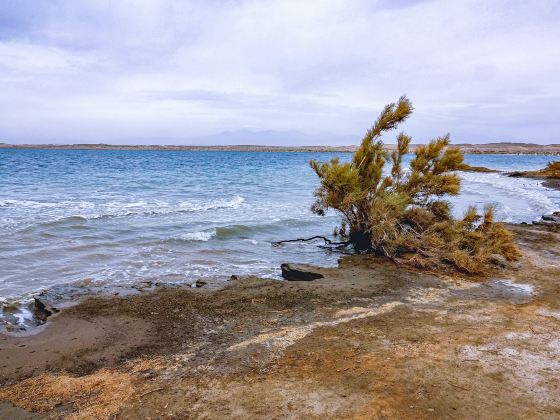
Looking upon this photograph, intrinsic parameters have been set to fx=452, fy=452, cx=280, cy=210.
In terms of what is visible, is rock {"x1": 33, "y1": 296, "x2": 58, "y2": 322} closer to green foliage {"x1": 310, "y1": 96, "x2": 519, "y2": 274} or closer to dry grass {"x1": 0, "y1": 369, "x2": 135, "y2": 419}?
dry grass {"x1": 0, "y1": 369, "x2": 135, "y2": 419}

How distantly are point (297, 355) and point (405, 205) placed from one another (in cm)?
760

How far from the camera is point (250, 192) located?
1154 inches

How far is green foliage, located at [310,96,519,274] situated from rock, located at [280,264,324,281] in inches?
90.3

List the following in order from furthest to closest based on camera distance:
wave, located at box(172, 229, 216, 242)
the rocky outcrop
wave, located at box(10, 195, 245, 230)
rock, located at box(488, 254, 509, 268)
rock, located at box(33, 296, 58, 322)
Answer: wave, located at box(10, 195, 245, 230)
the rocky outcrop
wave, located at box(172, 229, 216, 242)
rock, located at box(488, 254, 509, 268)
rock, located at box(33, 296, 58, 322)

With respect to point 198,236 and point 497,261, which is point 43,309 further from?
point 497,261

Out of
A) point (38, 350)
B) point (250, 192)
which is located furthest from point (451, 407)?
point (250, 192)

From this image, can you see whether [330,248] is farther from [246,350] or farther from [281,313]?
[246,350]

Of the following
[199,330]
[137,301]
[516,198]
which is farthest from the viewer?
[516,198]

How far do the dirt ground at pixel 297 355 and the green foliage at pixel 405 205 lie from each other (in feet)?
6.19

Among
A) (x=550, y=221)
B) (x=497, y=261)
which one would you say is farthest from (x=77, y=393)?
Result: (x=550, y=221)

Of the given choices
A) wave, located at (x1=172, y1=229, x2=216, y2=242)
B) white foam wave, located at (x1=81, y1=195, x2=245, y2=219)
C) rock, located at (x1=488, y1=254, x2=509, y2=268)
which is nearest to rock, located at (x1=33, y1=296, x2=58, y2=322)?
wave, located at (x1=172, y1=229, x2=216, y2=242)

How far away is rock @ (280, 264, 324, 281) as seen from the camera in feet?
32.2

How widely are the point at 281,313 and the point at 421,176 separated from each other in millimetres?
6988

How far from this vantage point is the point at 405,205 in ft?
40.2
